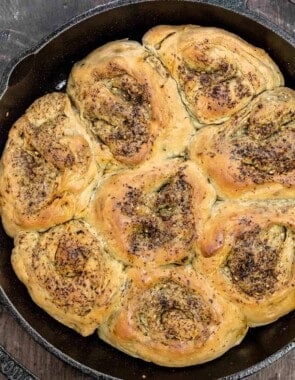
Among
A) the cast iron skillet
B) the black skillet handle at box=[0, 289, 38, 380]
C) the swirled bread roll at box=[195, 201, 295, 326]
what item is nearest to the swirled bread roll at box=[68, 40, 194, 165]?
Result: the cast iron skillet

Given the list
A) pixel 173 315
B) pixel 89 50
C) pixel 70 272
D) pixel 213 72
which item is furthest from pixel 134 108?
pixel 173 315

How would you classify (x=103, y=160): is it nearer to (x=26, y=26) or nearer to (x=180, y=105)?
(x=180, y=105)

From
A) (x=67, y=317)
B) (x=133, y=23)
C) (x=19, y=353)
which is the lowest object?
(x=19, y=353)

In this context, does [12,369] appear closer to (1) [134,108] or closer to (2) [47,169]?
(2) [47,169]

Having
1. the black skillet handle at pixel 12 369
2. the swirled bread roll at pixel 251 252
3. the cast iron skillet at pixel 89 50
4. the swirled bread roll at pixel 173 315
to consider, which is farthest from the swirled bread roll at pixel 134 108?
the black skillet handle at pixel 12 369

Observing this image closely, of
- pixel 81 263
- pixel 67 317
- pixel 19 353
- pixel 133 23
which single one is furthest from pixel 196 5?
pixel 19 353

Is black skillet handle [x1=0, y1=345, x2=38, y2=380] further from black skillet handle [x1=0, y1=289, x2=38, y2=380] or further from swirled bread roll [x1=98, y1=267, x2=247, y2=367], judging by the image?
swirled bread roll [x1=98, y1=267, x2=247, y2=367]

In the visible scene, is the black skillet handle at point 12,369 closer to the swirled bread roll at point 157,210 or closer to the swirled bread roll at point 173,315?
the swirled bread roll at point 173,315
